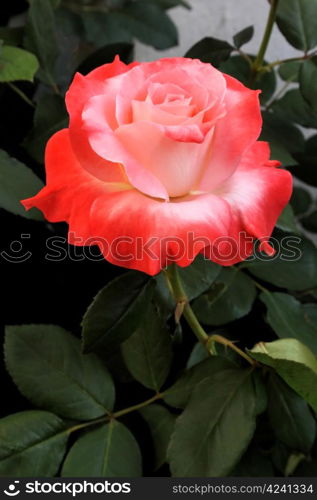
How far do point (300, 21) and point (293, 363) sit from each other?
0.30 m

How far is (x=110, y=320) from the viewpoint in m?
0.44

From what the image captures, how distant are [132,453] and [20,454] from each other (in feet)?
0.27

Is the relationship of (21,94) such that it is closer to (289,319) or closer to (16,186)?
(16,186)

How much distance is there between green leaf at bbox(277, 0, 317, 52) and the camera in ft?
1.71

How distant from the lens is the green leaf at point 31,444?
450 mm

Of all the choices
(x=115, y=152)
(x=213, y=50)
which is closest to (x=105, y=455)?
(x=115, y=152)

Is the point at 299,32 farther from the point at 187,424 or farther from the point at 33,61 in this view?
the point at 187,424

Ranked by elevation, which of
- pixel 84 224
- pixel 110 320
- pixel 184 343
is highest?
pixel 84 224

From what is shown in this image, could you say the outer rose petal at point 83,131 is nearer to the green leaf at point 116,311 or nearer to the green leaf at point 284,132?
the green leaf at point 116,311

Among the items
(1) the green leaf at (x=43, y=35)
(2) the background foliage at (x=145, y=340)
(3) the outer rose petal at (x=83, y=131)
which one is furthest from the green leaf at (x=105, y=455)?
(1) the green leaf at (x=43, y=35)

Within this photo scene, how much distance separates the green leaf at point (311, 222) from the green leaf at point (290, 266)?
214 mm

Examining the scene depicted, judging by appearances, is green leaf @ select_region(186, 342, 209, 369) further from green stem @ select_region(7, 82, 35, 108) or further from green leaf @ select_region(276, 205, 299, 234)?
green stem @ select_region(7, 82, 35, 108)

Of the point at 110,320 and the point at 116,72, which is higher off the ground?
the point at 116,72

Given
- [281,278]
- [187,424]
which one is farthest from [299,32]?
[187,424]
